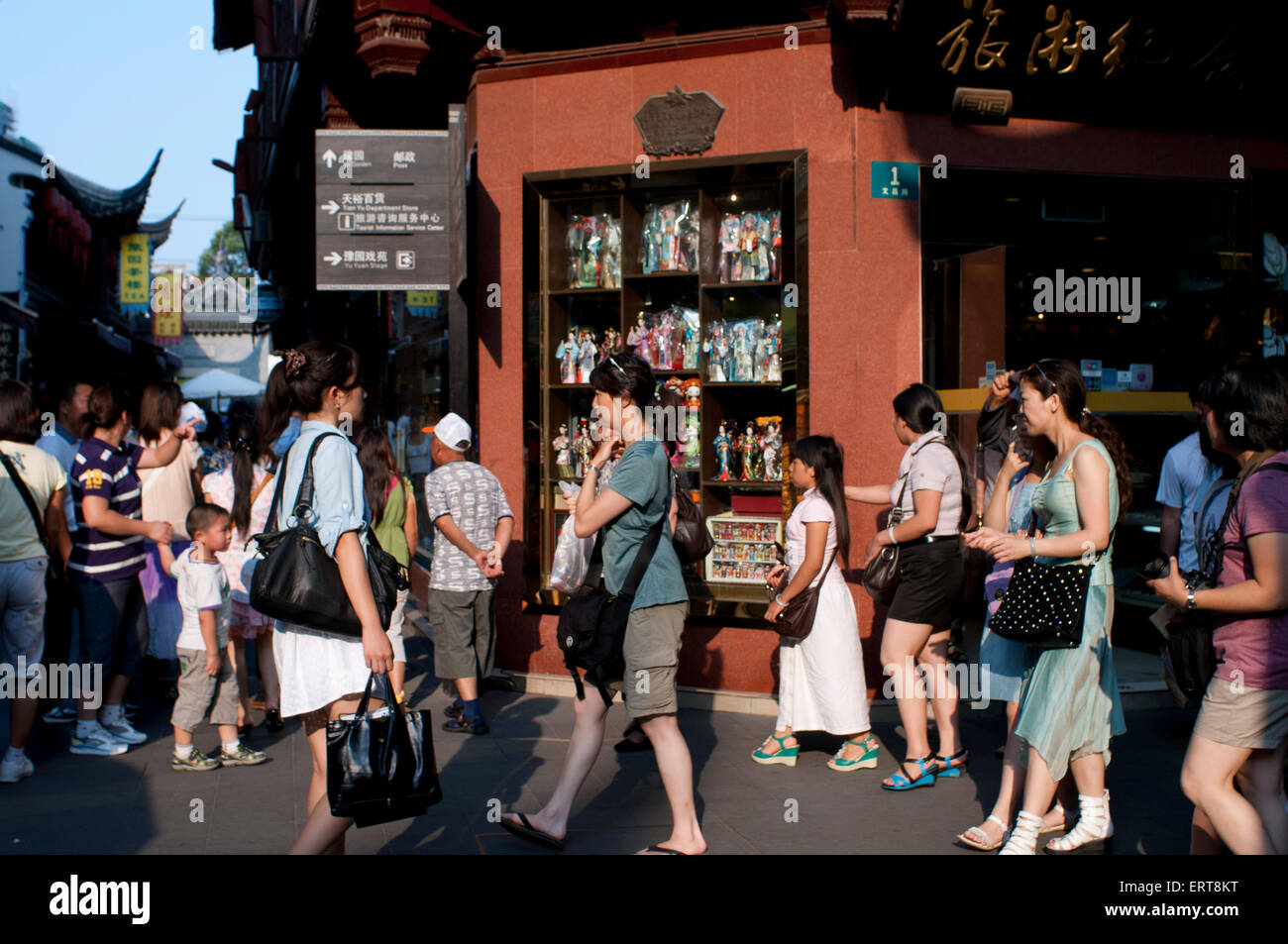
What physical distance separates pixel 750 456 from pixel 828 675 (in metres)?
2.14

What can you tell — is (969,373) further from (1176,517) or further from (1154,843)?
(1154,843)

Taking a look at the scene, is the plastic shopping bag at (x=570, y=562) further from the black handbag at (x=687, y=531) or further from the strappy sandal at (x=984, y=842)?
the strappy sandal at (x=984, y=842)

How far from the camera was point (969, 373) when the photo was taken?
9273 millimetres

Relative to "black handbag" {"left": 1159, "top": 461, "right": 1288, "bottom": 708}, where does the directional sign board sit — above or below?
above

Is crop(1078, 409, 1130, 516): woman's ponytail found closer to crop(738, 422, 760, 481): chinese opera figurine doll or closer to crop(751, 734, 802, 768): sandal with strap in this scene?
crop(751, 734, 802, 768): sandal with strap

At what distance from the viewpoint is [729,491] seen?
8141mm

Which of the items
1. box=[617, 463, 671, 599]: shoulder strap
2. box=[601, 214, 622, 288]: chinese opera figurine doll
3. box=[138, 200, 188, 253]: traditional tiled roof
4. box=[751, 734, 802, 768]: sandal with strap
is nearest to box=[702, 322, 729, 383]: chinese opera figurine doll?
box=[601, 214, 622, 288]: chinese opera figurine doll

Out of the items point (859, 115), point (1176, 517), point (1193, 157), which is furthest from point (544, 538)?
point (1193, 157)

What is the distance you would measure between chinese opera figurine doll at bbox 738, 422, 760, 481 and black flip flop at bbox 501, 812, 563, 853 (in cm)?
359

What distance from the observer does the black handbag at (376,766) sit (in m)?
3.73

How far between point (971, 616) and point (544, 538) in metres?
4.50

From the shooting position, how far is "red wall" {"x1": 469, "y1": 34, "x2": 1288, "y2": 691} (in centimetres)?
739

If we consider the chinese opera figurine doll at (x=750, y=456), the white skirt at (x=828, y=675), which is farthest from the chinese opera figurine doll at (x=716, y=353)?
the white skirt at (x=828, y=675)

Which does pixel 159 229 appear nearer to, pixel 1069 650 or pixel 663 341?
pixel 663 341
